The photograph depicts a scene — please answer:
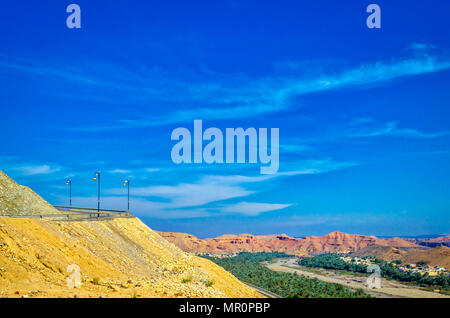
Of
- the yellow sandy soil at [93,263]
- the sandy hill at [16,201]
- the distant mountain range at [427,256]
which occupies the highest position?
the sandy hill at [16,201]

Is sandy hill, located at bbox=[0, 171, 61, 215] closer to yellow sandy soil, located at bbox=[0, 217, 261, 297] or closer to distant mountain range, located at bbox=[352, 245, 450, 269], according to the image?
yellow sandy soil, located at bbox=[0, 217, 261, 297]

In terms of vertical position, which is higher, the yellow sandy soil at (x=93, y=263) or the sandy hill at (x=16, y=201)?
the sandy hill at (x=16, y=201)

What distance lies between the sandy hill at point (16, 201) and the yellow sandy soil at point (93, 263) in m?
4.84

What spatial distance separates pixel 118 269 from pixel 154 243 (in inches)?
495

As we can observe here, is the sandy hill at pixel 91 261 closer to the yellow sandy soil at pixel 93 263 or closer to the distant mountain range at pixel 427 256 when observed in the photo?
the yellow sandy soil at pixel 93 263

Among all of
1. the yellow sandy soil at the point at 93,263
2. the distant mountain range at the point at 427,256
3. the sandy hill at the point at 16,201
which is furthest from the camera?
the distant mountain range at the point at 427,256

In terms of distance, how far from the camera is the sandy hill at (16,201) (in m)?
30.2

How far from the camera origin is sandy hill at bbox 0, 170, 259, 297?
17.3 m

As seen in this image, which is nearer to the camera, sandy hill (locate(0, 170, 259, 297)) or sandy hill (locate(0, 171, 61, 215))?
sandy hill (locate(0, 170, 259, 297))

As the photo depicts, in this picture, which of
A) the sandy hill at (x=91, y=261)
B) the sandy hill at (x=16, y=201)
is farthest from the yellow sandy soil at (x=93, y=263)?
the sandy hill at (x=16, y=201)

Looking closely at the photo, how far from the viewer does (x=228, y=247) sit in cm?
19000

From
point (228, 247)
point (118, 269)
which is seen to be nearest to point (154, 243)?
point (118, 269)

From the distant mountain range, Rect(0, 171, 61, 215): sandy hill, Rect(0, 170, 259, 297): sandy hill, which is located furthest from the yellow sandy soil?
the distant mountain range
